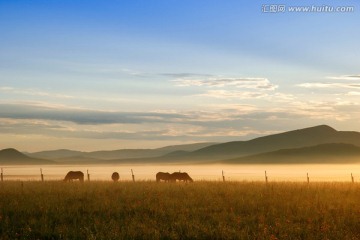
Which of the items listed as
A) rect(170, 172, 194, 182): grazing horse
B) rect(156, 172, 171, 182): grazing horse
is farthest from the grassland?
rect(170, 172, 194, 182): grazing horse

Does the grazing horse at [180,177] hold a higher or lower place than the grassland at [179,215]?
higher

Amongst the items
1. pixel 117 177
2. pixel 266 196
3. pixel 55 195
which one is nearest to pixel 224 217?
pixel 266 196

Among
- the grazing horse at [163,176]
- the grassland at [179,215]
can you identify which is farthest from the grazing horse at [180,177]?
the grassland at [179,215]

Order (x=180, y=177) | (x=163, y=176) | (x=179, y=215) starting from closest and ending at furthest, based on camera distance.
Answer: (x=179, y=215)
(x=163, y=176)
(x=180, y=177)

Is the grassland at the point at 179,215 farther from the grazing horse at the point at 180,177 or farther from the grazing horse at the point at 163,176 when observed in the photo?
the grazing horse at the point at 180,177

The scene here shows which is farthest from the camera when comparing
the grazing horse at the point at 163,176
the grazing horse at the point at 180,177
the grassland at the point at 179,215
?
the grazing horse at the point at 180,177

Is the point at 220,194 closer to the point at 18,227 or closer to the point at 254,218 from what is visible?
the point at 254,218

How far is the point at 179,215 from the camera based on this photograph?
2331 centimetres

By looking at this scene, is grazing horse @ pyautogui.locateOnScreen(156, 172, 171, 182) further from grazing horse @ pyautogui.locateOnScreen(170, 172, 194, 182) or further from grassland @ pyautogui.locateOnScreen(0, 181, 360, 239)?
grassland @ pyautogui.locateOnScreen(0, 181, 360, 239)

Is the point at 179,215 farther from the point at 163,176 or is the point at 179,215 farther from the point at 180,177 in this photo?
the point at 180,177

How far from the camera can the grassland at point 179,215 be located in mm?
20016

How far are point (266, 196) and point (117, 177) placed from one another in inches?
996

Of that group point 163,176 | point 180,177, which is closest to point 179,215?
point 163,176

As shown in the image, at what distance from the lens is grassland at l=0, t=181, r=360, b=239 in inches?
788
